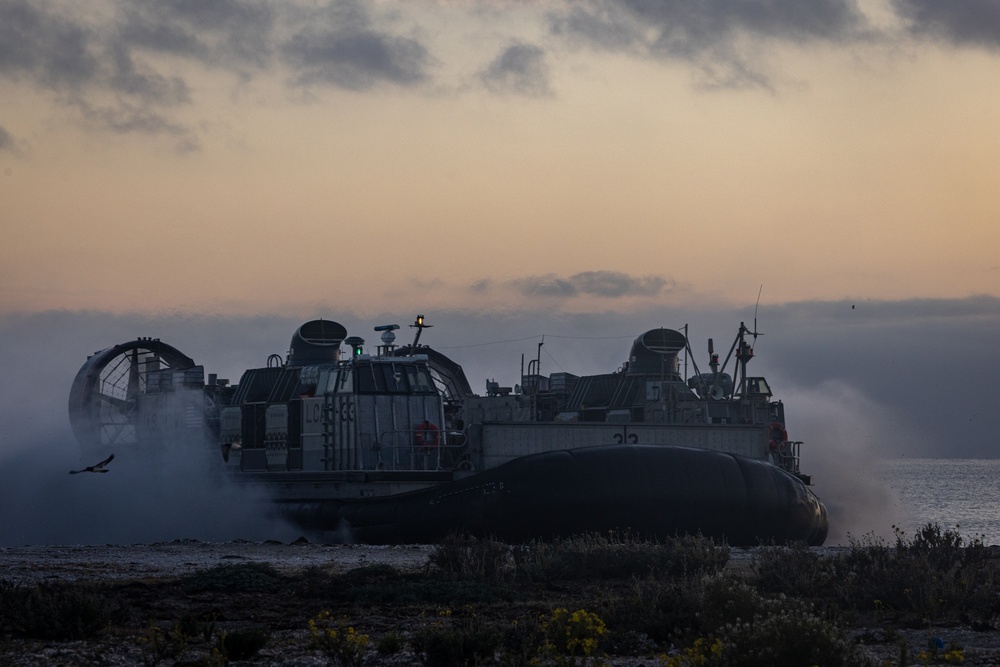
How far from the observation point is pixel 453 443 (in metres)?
30.1

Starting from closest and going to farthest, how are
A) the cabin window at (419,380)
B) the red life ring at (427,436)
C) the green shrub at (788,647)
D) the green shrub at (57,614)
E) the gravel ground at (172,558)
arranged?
the green shrub at (788,647) → the green shrub at (57,614) → the gravel ground at (172,558) → the red life ring at (427,436) → the cabin window at (419,380)

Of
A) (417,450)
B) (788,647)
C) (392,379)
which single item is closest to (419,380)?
(392,379)

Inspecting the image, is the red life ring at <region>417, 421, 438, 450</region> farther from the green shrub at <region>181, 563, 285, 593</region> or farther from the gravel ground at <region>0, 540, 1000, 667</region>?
the green shrub at <region>181, 563, 285, 593</region>

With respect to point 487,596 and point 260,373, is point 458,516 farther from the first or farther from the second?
point 260,373

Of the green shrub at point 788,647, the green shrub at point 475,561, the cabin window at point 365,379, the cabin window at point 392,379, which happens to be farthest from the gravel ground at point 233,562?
the cabin window at point 392,379

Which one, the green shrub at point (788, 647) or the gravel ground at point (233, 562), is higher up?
the green shrub at point (788, 647)

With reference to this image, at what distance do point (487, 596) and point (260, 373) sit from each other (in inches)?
965

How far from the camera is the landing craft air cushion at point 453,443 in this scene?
2489cm

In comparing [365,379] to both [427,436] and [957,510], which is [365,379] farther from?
[957,510]

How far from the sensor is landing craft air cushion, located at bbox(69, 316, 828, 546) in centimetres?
2489

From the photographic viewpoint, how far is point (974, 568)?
15.6 m

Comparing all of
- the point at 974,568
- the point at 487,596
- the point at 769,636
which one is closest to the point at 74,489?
the point at 487,596

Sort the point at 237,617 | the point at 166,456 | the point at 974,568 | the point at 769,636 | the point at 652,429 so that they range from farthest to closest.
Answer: the point at 166,456, the point at 652,429, the point at 974,568, the point at 237,617, the point at 769,636

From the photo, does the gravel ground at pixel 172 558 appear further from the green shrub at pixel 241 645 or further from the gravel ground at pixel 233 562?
the green shrub at pixel 241 645
